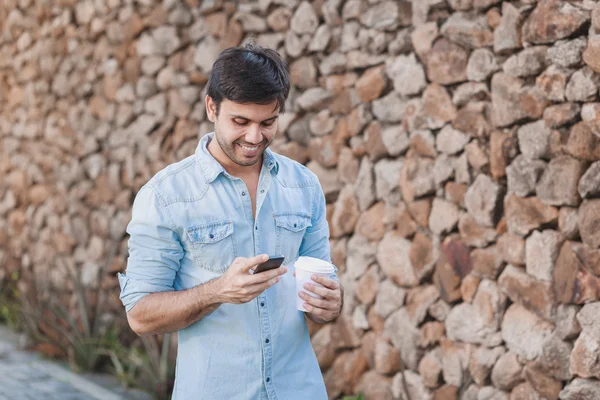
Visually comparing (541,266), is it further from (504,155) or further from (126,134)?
(126,134)

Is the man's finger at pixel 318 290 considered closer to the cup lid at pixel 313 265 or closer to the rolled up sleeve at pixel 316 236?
the cup lid at pixel 313 265

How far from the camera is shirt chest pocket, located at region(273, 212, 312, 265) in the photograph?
2.43 metres

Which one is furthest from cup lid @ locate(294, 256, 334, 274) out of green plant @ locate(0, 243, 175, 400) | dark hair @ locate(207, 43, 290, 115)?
green plant @ locate(0, 243, 175, 400)

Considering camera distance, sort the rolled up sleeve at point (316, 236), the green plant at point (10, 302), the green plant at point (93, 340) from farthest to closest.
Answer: the green plant at point (10, 302) → the green plant at point (93, 340) → the rolled up sleeve at point (316, 236)

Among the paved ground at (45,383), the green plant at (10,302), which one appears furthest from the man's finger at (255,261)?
the green plant at (10,302)

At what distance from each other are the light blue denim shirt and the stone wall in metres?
1.39

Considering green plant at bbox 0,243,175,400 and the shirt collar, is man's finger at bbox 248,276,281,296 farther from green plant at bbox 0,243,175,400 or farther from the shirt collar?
green plant at bbox 0,243,175,400

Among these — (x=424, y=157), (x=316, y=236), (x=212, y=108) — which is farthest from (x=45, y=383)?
(x=212, y=108)

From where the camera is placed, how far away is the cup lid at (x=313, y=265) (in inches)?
92.7

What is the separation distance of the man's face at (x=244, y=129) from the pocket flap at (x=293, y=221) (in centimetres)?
18

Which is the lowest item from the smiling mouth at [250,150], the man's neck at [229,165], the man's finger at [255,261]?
the man's finger at [255,261]

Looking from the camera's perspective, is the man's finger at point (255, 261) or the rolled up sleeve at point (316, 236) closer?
the man's finger at point (255, 261)

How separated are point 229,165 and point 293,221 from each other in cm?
25

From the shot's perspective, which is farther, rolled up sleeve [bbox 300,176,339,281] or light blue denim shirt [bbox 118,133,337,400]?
rolled up sleeve [bbox 300,176,339,281]
